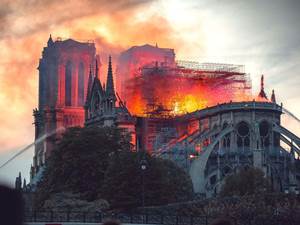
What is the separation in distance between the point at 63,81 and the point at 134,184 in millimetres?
104612

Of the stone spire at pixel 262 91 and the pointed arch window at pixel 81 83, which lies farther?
the pointed arch window at pixel 81 83

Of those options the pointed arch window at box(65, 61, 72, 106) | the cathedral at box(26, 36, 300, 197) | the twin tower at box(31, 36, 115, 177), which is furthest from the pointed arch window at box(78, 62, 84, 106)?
the cathedral at box(26, 36, 300, 197)

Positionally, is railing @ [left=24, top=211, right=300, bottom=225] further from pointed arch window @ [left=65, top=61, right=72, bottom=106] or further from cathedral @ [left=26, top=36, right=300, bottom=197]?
pointed arch window @ [left=65, top=61, right=72, bottom=106]

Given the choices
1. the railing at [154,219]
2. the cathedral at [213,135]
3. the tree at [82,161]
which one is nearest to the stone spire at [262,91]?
the cathedral at [213,135]

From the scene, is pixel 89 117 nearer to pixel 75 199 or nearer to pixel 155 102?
pixel 155 102

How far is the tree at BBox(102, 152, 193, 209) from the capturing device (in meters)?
66.6

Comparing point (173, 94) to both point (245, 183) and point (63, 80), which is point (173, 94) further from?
point (245, 183)

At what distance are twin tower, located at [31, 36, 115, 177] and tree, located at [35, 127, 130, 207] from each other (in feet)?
232

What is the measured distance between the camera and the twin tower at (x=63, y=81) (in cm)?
16300

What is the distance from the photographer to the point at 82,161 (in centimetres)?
8300

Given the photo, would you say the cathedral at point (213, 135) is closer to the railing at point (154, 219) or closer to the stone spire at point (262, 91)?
the stone spire at point (262, 91)

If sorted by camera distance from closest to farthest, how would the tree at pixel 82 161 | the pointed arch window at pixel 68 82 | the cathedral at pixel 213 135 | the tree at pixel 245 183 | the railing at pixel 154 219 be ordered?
the railing at pixel 154 219, the tree at pixel 82 161, the tree at pixel 245 183, the cathedral at pixel 213 135, the pointed arch window at pixel 68 82

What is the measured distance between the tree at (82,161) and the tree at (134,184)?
448cm

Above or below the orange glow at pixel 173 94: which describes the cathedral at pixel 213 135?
below
